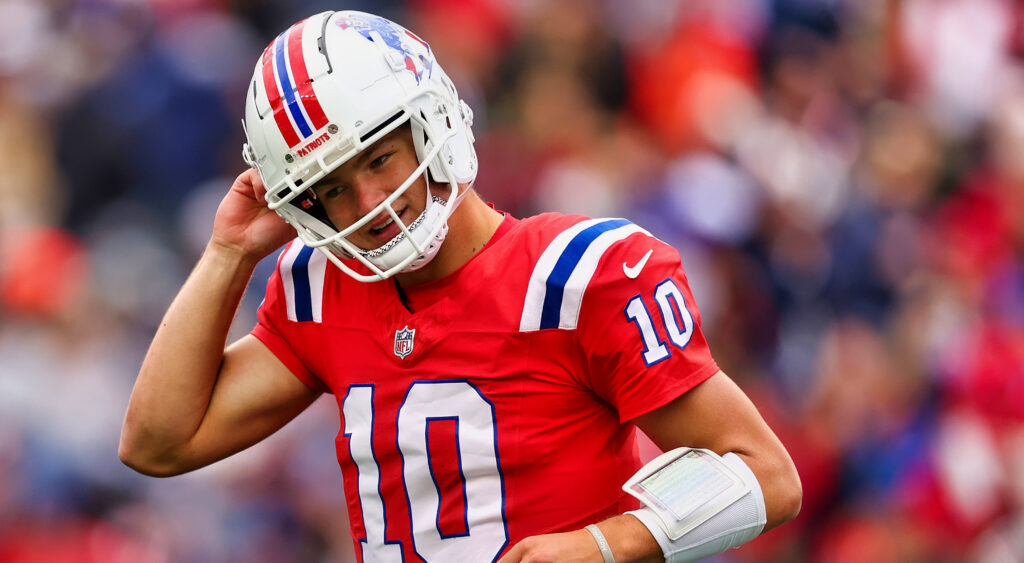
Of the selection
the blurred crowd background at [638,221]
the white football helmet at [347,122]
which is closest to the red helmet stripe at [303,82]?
the white football helmet at [347,122]

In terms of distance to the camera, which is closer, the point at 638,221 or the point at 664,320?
the point at 664,320

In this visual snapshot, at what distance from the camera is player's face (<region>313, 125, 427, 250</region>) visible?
204 centimetres

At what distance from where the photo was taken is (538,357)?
2025 millimetres

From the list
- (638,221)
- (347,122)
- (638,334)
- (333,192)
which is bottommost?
(638,221)

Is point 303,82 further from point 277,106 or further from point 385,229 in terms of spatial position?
point 385,229

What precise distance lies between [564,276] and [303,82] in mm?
531

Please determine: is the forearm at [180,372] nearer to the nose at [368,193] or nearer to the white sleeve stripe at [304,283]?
the white sleeve stripe at [304,283]

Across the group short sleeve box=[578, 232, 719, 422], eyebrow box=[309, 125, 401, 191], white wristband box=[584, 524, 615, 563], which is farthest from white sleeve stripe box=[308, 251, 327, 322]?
white wristband box=[584, 524, 615, 563]

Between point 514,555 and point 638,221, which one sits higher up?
point 514,555

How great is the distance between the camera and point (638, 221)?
4.91 m

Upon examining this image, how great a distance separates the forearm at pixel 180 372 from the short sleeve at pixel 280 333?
70 millimetres

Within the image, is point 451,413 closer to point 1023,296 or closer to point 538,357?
point 538,357

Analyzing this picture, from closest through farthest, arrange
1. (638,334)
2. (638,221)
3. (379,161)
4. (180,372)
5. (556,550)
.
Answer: (556,550) → (638,334) → (379,161) → (180,372) → (638,221)

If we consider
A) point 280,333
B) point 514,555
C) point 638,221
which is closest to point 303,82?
point 280,333
